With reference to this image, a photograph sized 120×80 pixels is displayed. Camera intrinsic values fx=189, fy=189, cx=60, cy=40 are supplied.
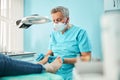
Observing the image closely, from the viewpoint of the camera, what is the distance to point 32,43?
2.59 metres

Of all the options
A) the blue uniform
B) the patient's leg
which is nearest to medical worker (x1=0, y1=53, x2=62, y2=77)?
the patient's leg

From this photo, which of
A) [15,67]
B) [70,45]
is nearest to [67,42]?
[70,45]

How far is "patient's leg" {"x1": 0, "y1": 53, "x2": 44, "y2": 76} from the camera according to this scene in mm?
758

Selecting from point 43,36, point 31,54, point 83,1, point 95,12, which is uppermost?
point 83,1

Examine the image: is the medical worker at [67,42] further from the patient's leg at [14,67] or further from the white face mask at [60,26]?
the patient's leg at [14,67]

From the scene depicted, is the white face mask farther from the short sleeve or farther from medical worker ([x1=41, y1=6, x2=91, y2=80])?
the short sleeve

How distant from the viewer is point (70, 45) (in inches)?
60.1

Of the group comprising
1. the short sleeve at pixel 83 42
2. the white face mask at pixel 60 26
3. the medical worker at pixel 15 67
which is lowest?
the medical worker at pixel 15 67

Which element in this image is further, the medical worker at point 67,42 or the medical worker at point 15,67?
the medical worker at point 67,42

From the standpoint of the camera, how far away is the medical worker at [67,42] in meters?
1.50

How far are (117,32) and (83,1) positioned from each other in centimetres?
208

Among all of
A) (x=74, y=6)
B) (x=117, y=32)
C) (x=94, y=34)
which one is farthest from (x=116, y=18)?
(x=74, y=6)

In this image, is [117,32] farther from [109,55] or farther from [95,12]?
[95,12]

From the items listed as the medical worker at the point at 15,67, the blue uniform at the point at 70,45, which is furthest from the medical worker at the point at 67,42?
the medical worker at the point at 15,67
